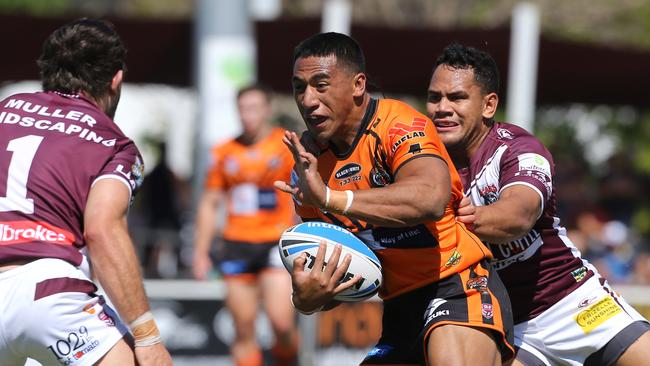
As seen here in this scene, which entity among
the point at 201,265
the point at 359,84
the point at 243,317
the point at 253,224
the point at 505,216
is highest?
the point at 359,84

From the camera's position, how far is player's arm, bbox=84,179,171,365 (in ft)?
16.1

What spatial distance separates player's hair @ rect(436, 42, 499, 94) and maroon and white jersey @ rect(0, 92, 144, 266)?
1.56m

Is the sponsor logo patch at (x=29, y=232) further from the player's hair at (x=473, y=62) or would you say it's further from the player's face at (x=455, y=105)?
the player's hair at (x=473, y=62)

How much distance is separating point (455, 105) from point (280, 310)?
158 inches

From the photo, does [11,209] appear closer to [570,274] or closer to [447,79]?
[447,79]

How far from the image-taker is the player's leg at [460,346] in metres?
4.88

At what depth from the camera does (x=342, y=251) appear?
4.82m

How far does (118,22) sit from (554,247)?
851 cm

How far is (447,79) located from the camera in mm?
5426

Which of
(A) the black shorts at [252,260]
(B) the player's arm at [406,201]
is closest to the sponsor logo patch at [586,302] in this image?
(B) the player's arm at [406,201]

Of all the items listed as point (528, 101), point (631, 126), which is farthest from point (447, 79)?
point (631, 126)

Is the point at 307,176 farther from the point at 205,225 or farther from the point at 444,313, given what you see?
the point at 205,225

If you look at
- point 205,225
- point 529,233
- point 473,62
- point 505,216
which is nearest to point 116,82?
point 473,62

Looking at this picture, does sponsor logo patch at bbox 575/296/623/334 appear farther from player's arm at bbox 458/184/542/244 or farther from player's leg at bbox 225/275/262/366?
player's leg at bbox 225/275/262/366
